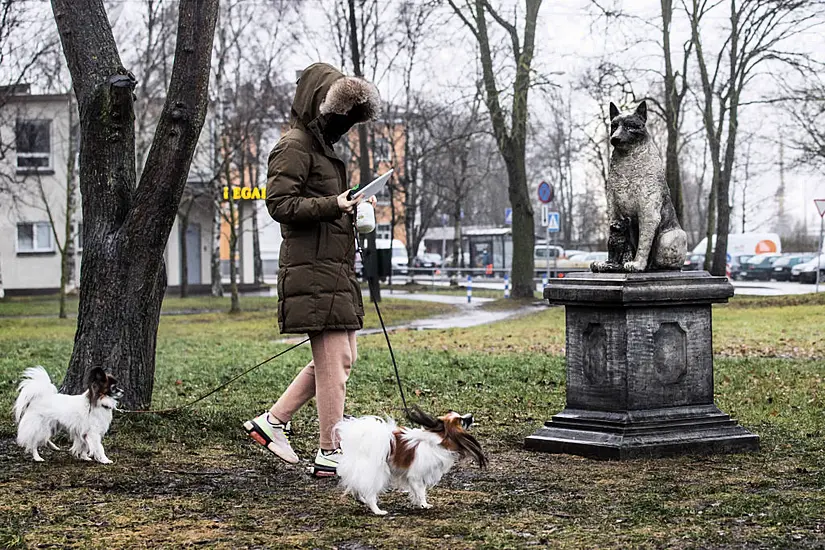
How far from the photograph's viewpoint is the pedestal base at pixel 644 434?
7195 mm

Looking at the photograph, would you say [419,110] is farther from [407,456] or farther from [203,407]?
[407,456]

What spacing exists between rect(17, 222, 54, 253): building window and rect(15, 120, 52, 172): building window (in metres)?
2.54

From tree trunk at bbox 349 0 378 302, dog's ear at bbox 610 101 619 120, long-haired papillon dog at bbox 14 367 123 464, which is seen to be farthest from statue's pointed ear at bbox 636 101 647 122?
tree trunk at bbox 349 0 378 302

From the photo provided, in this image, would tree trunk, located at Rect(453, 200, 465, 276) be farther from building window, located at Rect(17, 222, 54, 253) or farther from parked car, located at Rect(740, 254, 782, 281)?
building window, located at Rect(17, 222, 54, 253)

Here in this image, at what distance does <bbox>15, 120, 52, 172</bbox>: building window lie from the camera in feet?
136

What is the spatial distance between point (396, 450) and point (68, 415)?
2628 millimetres

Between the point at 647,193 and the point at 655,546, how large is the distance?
3.45 metres

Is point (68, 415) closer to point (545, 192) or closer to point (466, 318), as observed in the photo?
point (466, 318)

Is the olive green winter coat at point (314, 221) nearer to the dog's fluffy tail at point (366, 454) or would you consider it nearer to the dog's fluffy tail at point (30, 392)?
the dog's fluffy tail at point (366, 454)

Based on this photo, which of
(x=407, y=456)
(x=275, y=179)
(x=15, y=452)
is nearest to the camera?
(x=407, y=456)

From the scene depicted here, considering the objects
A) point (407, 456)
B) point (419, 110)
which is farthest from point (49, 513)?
point (419, 110)

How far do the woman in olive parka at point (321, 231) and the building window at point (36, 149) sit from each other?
36751 mm

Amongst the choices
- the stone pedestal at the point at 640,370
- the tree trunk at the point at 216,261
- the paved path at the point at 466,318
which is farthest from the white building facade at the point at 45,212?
the stone pedestal at the point at 640,370

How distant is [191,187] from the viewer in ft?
135
